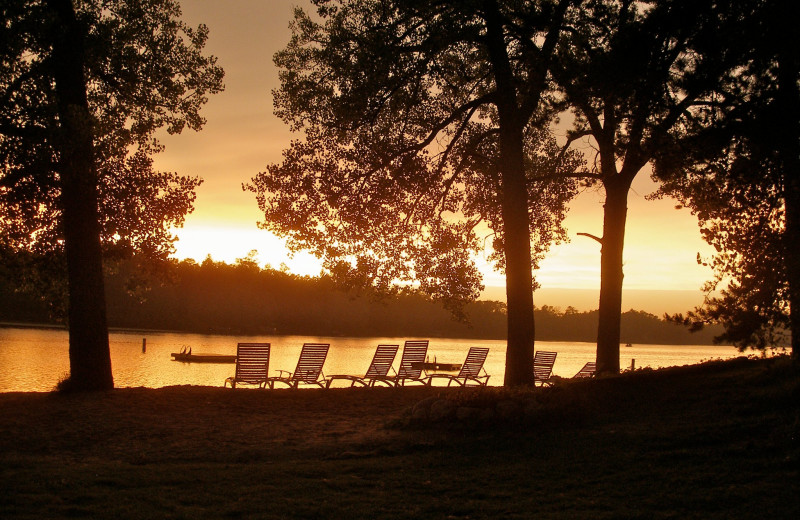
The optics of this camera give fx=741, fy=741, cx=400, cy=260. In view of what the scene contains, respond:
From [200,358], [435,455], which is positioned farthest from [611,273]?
[200,358]

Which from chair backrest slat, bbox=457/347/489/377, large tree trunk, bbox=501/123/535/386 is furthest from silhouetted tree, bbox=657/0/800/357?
chair backrest slat, bbox=457/347/489/377

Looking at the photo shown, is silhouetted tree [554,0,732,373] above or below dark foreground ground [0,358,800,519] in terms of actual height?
above

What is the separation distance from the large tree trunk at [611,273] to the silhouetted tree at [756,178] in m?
3.06

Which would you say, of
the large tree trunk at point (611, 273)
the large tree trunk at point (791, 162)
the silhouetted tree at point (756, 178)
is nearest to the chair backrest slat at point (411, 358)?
the large tree trunk at point (611, 273)

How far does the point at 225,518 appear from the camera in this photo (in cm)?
491

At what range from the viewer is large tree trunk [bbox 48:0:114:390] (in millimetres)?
11570

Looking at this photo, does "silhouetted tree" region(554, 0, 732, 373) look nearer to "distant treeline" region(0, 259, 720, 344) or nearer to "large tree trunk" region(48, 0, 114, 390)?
"large tree trunk" region(48, 0, 114, 390)

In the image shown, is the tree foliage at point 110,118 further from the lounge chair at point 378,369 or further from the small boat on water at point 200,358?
the small boat on water at point 200,358

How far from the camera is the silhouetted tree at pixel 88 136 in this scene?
1091 centimetres

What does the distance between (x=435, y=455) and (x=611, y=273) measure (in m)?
8.38

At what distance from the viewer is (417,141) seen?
46.0ft

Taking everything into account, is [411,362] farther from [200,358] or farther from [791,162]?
[200,358]

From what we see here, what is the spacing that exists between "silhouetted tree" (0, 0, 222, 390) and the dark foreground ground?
2.37 metres

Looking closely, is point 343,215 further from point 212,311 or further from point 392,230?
point 212,311
